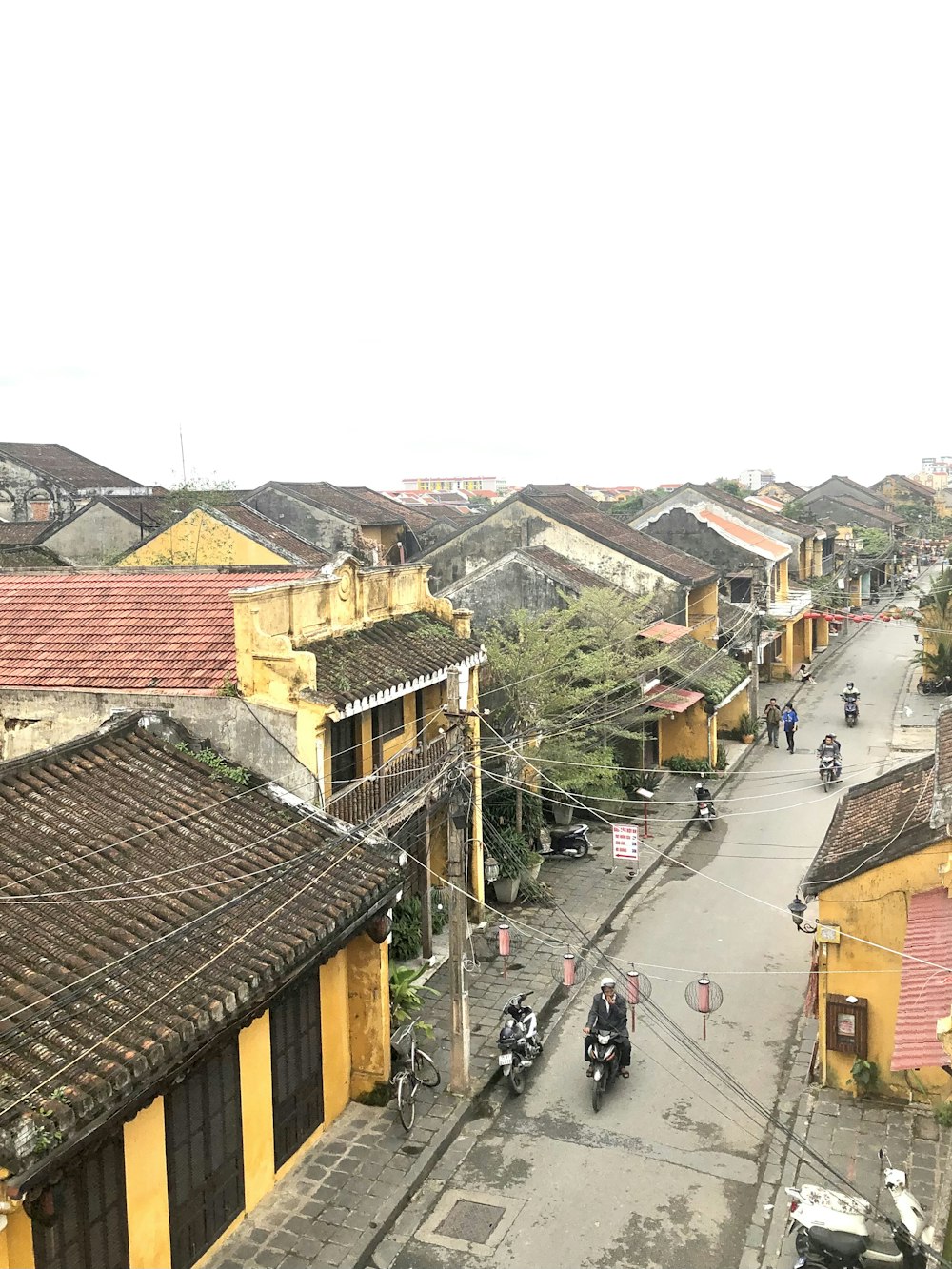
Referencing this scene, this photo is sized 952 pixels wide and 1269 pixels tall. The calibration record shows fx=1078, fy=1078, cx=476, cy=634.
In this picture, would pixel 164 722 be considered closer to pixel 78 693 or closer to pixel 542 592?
pixel 78 693

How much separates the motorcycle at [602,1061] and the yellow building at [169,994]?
9.09 feet

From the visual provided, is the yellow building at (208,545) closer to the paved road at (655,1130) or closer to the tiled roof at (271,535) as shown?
the tiled roof at (271,535)

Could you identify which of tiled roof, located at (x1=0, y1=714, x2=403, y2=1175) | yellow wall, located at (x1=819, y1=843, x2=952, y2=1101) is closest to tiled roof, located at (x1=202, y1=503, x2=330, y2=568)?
tiled roof, located at (x1=0, y1=714, x2=403, y2=1175)

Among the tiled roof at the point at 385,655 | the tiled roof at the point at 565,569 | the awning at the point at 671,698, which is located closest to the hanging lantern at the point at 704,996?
the tiled roof at the point at 385,655

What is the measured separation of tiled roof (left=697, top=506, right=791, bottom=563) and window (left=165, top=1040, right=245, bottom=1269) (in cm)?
3509

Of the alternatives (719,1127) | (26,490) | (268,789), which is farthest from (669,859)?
(26,490)

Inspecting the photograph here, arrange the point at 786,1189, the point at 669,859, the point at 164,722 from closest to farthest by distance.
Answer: the point at 786,1189 → the point at 164,722 → the point at 669,859

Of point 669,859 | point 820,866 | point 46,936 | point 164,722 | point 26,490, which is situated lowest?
point 669,859

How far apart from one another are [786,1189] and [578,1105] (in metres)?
3.36

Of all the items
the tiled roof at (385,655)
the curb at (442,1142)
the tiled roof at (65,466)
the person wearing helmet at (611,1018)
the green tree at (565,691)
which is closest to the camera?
the curb at (442,1142)

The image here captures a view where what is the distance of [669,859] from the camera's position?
2397 cm

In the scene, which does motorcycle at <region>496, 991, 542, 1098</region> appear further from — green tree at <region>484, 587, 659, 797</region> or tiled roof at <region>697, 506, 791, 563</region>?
A: tiled roof at <region>697, 506, 791, 563</region>

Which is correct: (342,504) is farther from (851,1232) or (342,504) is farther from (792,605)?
(851,1232)

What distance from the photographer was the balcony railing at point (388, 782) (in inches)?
601
